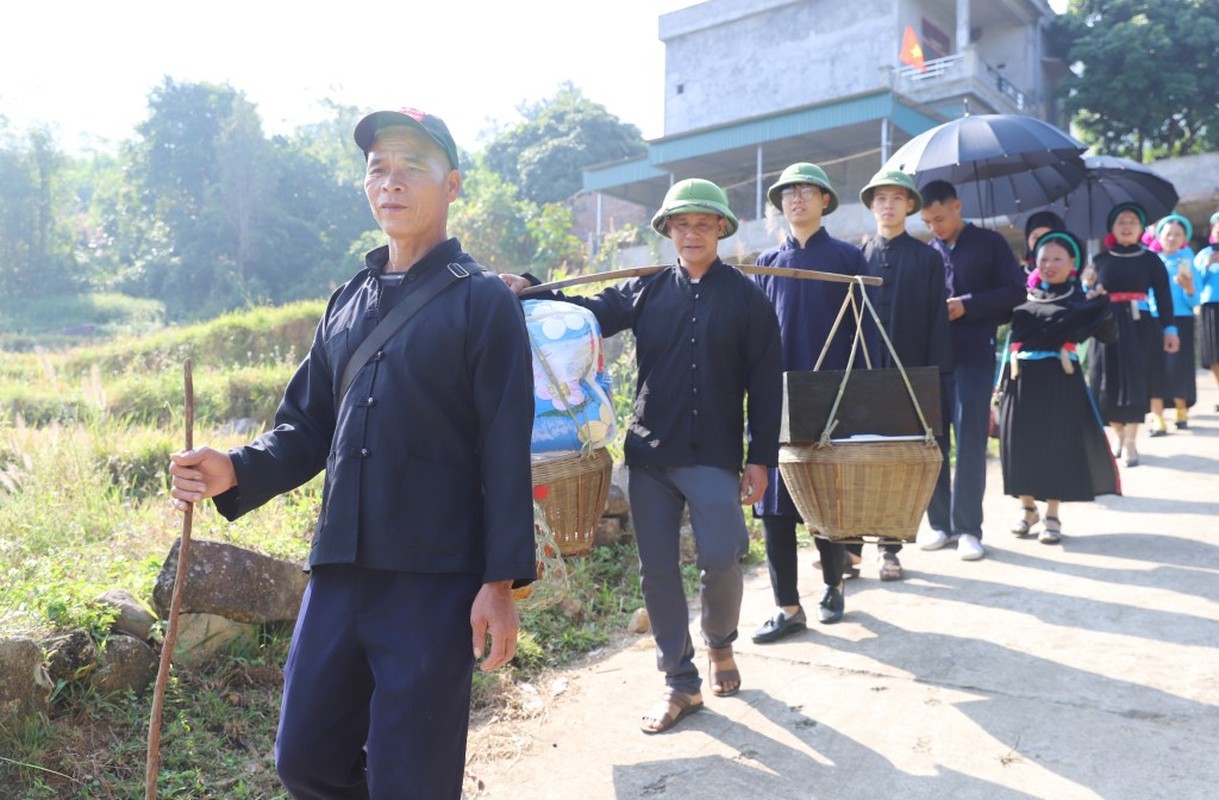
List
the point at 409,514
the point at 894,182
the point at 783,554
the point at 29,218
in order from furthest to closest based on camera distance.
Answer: the point at 29,218
the point at 894,182
the point at 783,554
the point at 409,514

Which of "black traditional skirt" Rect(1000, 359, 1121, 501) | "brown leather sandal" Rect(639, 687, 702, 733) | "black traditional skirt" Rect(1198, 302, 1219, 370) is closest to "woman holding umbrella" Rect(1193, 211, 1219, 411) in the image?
"black traditional skirt" Rect(1198, 302, 1219, 370)

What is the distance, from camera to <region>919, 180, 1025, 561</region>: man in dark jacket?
18.4ft

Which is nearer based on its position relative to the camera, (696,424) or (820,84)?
(696,424)

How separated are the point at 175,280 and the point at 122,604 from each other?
38.7 meters

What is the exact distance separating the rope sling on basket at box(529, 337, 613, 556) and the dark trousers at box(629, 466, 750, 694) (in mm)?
475

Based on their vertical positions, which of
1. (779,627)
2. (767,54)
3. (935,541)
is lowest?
(779,627)

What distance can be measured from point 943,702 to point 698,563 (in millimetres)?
1086

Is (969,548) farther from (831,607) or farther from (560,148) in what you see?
Answer: (560,148)

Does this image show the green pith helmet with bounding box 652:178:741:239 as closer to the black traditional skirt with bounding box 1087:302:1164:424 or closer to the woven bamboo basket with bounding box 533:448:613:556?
the woven bamboo basket with bounding box 533:448:613:556

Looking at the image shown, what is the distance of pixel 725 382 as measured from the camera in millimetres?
3896

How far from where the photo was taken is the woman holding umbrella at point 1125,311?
7785mm

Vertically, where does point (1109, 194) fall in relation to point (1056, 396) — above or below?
above

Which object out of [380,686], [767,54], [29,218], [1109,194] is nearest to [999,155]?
[1109,194]

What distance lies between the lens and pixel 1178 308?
9.47m
